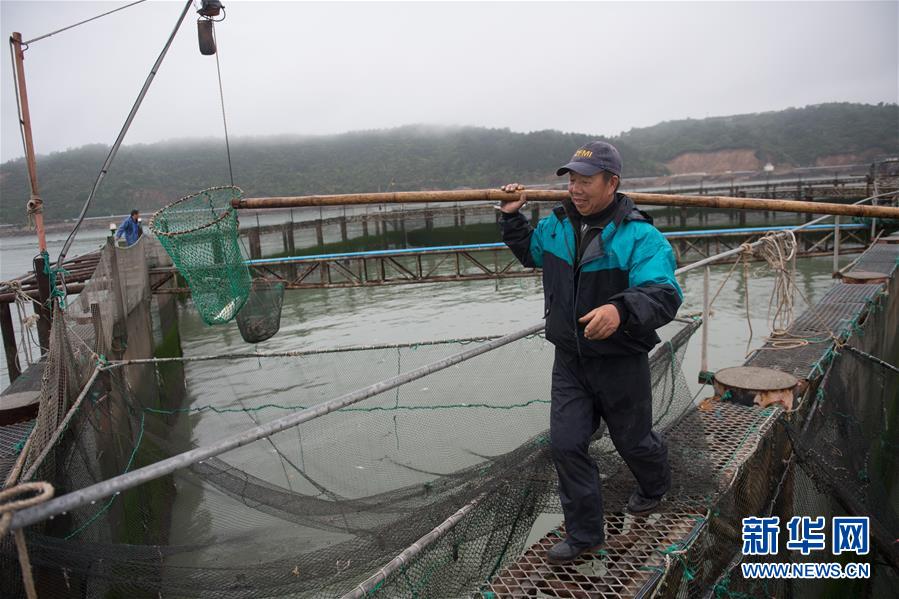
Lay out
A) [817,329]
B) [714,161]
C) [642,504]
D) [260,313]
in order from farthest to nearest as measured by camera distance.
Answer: [714,161] → [260,313] → [817,329] → [642,504]

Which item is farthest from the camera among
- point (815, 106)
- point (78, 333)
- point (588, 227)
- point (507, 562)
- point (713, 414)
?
point (815, 106)

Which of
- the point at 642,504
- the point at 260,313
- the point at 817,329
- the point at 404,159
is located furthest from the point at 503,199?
the point at 404,159

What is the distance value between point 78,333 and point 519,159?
304ft

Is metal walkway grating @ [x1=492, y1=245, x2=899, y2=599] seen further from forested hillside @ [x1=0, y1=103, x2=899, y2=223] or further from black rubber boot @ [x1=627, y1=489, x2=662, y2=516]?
forested hillside @ [x1=0, y1=103, x2=899, y2=223]

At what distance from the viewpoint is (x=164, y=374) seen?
9.66m

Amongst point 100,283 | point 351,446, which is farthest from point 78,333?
point 351,446

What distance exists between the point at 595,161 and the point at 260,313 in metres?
8.02

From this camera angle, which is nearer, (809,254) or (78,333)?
(78,333)

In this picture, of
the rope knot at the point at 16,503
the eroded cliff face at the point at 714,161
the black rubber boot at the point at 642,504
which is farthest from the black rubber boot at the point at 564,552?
the eroded cliff face at the point at 714,161

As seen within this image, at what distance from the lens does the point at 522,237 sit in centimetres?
326

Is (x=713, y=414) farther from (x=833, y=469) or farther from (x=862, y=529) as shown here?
(x=862, y=529)

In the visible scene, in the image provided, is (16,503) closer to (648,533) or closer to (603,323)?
(603,323)

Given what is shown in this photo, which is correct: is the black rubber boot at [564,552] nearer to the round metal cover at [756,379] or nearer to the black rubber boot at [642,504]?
the black rubber boot at [642,504]

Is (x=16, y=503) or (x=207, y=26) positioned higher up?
(x=207, y=26)
